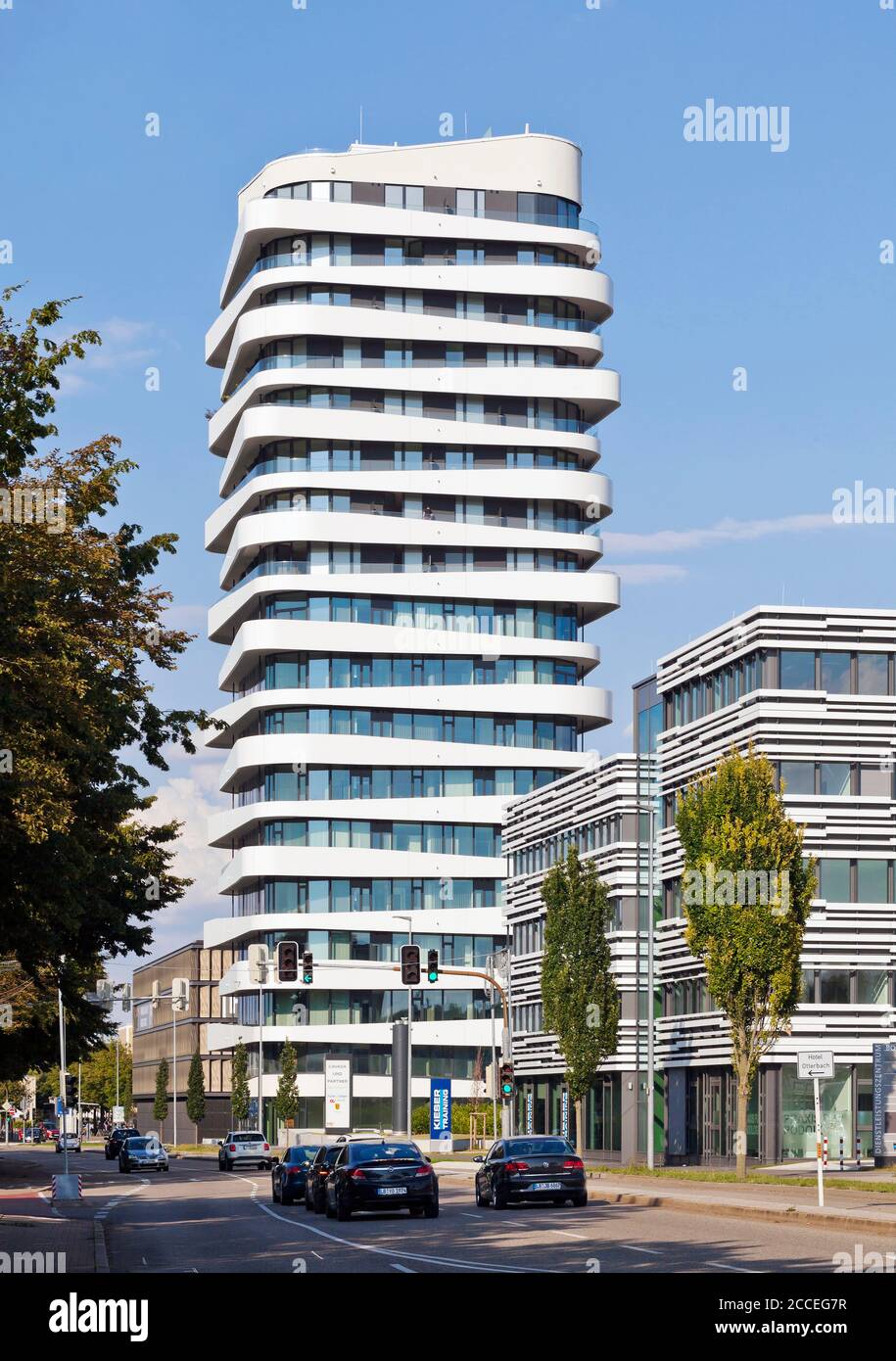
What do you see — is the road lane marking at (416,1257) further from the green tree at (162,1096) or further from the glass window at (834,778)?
the green tree at (162,1096)

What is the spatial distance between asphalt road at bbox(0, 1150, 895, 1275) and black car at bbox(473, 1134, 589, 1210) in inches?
13.8

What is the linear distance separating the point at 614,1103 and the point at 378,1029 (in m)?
35.7

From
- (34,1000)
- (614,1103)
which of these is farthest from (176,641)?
(614,1103)

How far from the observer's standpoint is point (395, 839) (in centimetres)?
11112

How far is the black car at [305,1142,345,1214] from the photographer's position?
131ft

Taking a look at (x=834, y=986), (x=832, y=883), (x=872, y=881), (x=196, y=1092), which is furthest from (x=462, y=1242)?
(x=196, y=1092)

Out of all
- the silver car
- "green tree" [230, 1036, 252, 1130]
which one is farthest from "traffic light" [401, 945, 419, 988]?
"green tree" [230, 1036, 252, 1130]

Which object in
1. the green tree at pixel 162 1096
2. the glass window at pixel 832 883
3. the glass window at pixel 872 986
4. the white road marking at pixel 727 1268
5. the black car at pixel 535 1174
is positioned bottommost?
the green tree at pixel 162 1096

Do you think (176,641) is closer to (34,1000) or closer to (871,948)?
(34,1000)

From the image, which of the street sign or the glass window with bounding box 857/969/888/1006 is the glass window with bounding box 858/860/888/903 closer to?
the glass window with bounding box 857/969/888/1006

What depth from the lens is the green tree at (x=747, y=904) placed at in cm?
5262

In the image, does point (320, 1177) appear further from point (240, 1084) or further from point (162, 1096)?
point (162, 1096)

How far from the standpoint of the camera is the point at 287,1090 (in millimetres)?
105562

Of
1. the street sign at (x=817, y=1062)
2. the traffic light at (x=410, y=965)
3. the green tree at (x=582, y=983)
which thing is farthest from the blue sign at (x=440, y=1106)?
the street sign at (x=817, y=1062)
